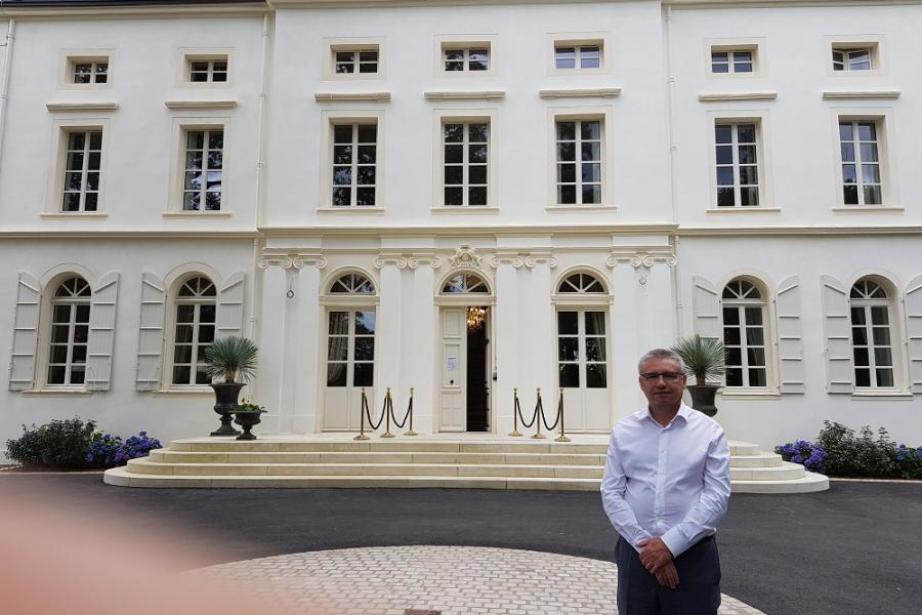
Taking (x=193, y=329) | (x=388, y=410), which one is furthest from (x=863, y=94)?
(x=193, y=329)

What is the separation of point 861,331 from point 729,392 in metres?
3.11

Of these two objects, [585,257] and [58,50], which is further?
[58,50]

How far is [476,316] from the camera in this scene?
1331cm

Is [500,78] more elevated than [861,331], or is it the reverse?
[500,78]

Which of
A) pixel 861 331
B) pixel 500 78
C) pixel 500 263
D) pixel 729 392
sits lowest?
pixel 729 392

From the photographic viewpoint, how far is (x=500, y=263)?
514 inches

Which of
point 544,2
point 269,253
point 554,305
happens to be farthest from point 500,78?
point 269,253

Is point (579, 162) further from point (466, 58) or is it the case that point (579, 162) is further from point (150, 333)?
point (150, 333)

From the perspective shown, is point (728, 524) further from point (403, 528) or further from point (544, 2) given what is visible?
point (544, 2)

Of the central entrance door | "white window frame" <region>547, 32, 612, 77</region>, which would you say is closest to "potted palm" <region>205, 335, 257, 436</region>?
the central entrance door

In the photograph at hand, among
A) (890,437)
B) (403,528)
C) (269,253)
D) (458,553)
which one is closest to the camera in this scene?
(458,553)

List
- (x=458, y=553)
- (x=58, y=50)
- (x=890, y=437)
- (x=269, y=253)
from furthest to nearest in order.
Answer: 1. (x=58, y=50)
2. (x=269, y=253)
3. (x=890, y=437)
4. (x=458, y=553)

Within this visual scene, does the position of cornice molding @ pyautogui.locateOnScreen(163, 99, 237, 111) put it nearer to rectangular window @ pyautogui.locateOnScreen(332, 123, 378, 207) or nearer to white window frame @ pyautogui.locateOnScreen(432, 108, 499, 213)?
rectangular window @ pyautogui.locateOnScreen(332, 123, 378, 207)

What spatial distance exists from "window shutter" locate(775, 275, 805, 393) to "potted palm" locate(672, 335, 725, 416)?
1.50 meters
